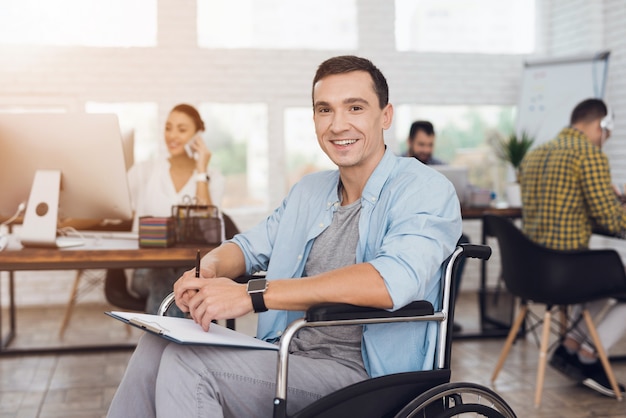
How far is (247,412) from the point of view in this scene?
1.56m

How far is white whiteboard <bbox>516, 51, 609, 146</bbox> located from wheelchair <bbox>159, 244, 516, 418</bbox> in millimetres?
4268

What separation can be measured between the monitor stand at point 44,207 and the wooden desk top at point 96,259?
132 mm

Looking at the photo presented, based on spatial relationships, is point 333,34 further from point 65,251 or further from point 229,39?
point 65,251

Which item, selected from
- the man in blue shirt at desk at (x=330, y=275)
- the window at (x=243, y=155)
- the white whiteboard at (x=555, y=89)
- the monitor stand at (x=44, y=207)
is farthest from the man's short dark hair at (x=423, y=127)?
the man in blue shirt at desk at (x=330, y=275)

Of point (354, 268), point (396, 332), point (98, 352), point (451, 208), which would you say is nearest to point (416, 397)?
point (396, 332)

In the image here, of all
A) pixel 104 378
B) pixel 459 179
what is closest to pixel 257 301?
pixel 104 378

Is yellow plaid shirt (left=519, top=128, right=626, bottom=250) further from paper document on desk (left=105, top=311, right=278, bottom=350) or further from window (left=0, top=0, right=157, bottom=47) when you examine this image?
window (left=0, top=0, right=157, bottom=47)

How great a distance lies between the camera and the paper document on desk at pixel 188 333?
144cm

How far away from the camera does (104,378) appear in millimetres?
3516

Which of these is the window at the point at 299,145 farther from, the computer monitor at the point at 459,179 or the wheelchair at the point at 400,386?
the wheelchair at the point at 400,386

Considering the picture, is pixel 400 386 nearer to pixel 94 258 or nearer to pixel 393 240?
pixel 393 240

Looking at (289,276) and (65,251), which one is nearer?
(289,276)

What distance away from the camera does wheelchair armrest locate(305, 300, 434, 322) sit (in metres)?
1.42

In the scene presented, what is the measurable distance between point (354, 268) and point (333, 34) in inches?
185
